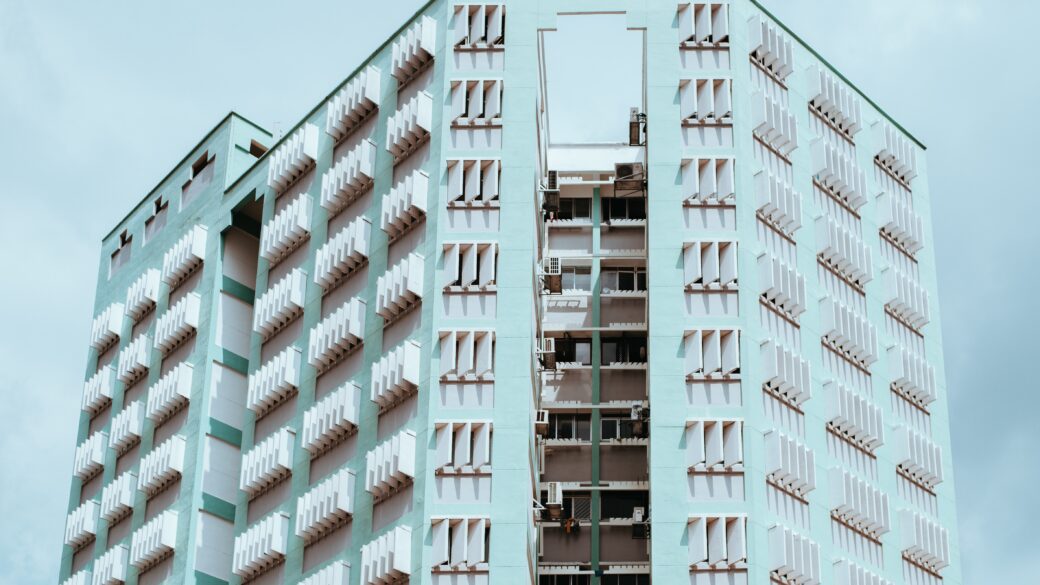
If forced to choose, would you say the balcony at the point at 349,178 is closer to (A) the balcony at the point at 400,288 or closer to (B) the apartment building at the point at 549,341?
(B) the apartment building at the point at 549,341

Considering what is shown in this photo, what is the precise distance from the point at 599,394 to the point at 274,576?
13429 millimetres

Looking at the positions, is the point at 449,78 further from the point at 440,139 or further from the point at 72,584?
the point at 72,584

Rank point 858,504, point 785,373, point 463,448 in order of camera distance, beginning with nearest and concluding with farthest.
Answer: point 463,448
point 785,373
point 858,504

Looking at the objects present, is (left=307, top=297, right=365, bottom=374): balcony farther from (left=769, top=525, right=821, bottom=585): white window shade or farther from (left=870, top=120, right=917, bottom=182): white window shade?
(left=870, top=120, right=917, bottom=182): white window shade

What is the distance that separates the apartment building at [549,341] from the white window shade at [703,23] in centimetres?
10

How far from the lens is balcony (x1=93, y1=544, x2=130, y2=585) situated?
242ft

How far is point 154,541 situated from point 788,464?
2442 cm

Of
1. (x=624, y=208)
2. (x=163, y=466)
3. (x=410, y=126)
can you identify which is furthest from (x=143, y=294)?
(x=624, y=208)

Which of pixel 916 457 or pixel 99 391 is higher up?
pixel 99 391

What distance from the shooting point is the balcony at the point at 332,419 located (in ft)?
210

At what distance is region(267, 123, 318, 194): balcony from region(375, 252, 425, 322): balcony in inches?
358

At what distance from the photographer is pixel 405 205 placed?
64.8m

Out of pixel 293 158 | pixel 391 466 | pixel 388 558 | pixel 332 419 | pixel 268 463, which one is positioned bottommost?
pixel 388 558

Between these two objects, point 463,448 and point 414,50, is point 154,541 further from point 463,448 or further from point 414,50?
point 414,50
